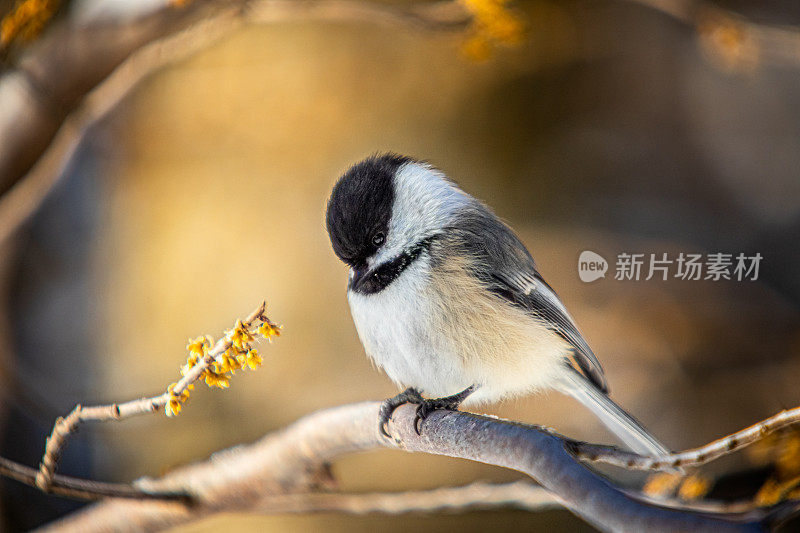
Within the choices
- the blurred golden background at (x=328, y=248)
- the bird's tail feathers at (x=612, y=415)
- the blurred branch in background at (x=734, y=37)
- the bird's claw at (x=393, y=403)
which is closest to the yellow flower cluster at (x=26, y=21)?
the blurred golden background at (x=328, y=248)

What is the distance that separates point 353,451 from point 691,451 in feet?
1.80

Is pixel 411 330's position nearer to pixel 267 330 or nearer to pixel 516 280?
pixel 516 280

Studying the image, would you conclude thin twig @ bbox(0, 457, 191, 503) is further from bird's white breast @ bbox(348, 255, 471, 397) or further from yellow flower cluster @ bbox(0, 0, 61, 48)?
yellow flower cluster @ bbox(0, 0, 61, 48)

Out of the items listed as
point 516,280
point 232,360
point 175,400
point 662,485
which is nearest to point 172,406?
point 175,400

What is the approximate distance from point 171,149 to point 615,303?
1.08m

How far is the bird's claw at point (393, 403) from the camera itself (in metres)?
0.88

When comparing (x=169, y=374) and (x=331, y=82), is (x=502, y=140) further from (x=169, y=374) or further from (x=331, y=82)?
(x=169, y=374)

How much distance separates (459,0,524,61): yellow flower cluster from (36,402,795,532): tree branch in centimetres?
74

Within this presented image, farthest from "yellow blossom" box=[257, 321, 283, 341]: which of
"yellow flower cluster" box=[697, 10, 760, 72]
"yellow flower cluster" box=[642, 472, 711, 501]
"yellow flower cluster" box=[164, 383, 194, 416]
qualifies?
"yellow flower cluster" box=[697, 10, 760, 72]

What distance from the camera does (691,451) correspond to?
Answer: 58 centimetres

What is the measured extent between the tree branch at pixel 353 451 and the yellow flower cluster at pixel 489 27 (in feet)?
2.44

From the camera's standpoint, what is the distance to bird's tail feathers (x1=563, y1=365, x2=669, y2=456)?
88 centimetres

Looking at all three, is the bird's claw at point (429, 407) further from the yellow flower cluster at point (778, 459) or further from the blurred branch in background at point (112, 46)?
the blurred branch in background at point (112, 46)

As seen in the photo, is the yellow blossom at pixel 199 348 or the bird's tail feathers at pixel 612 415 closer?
the yellow blossom at pixel 199 348
